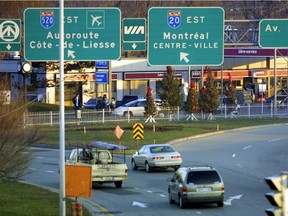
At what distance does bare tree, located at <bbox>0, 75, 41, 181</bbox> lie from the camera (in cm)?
2494

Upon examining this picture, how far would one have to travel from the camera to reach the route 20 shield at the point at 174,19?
89.9 feet

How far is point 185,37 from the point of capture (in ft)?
90.4

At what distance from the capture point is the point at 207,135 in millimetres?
57344

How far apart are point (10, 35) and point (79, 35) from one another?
2.39m

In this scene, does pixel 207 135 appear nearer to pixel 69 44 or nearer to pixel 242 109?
pixel 242 109

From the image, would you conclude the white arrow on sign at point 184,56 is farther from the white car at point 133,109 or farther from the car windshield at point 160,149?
the white car at point 133,109

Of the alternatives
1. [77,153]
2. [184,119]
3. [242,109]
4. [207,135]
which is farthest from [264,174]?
[242,109]

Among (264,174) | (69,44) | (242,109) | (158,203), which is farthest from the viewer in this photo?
(242,109)

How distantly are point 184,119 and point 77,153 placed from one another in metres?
32.2

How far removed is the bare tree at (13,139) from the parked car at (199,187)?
533cm

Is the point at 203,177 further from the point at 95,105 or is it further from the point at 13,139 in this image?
the point at 95,105

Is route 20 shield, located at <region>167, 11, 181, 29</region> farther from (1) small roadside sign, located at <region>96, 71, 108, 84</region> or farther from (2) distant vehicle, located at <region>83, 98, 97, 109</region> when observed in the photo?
(2) distant vehicle, located at <region>83, 98, 97, 109</region>

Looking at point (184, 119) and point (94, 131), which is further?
point (184, 119)

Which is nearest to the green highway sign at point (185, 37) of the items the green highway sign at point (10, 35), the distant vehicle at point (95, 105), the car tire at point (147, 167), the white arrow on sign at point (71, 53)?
the white arrow on sign at point (71, 53)
